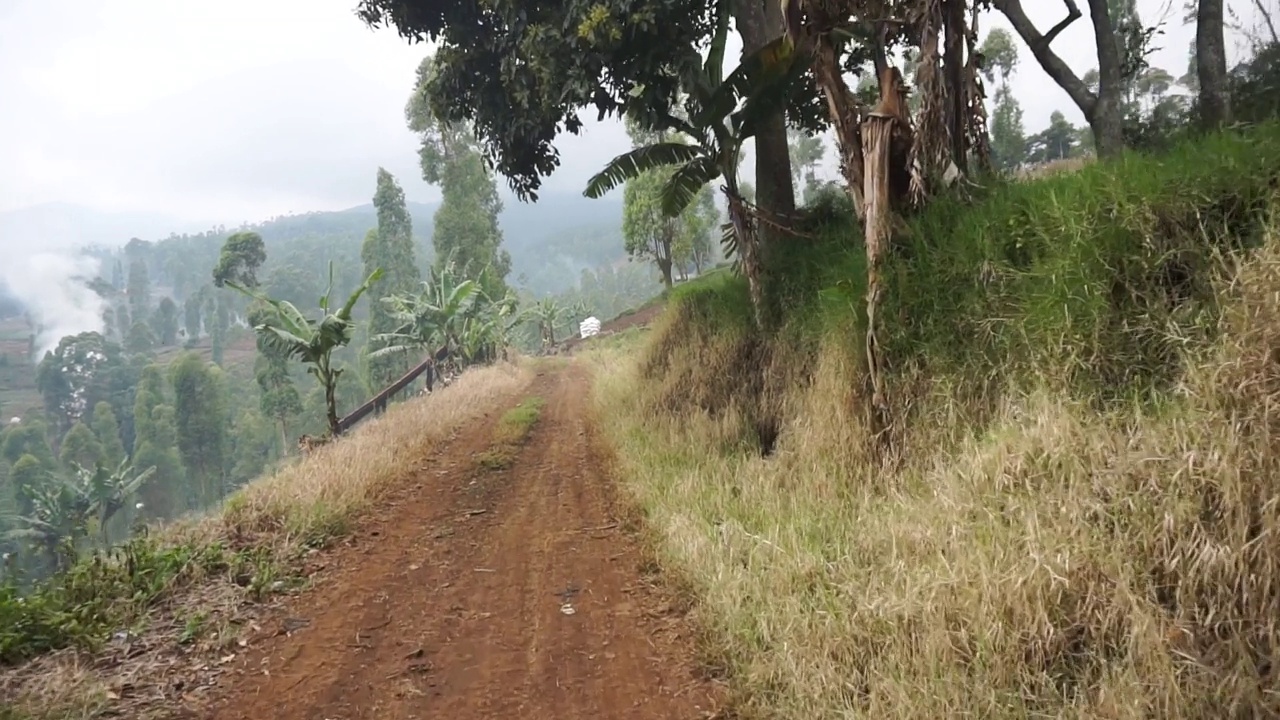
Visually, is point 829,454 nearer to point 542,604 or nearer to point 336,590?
point 542,604

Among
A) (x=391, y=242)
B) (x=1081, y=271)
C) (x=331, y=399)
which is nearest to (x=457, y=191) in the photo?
(x=391, y=242)

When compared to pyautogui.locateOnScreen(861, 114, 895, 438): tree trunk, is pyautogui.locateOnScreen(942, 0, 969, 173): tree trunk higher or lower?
higher

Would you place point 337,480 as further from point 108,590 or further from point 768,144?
point 768,144

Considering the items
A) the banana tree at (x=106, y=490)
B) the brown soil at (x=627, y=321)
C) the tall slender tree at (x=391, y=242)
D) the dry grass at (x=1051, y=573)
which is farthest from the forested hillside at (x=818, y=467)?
the brown soil at (x=627, y=321)

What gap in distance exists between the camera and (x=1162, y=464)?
2684 millimetres

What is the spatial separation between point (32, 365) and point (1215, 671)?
5053 centimetres

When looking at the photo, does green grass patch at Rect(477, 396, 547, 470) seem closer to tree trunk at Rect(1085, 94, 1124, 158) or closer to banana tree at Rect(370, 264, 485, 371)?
banana tree at Rect(370, 264, 485, 371)

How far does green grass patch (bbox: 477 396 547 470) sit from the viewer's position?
8625 millimetres

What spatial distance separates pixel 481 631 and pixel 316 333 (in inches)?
293

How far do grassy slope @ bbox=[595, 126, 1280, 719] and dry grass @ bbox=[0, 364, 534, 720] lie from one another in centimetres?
275


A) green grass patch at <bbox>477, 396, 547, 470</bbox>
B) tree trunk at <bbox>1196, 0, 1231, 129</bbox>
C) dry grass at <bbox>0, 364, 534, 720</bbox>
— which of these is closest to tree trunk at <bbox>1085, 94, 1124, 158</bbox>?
tree trunk at <bbox>1196, 0, 1231, 129</bbox>

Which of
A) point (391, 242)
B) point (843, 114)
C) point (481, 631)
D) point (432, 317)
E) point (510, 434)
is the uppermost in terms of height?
point (391, 242)

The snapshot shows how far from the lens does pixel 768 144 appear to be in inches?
343

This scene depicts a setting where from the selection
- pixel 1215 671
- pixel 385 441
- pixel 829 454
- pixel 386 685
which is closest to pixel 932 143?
pixel 829 454
